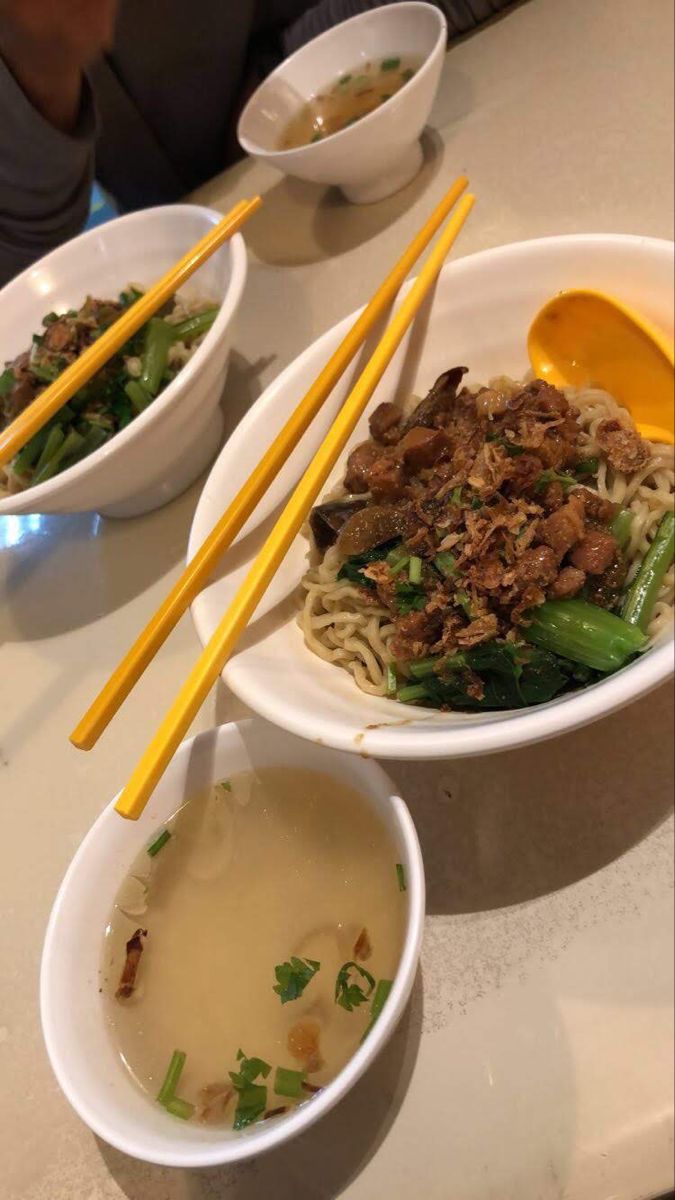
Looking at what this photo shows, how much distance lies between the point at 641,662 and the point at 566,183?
151 centimetres

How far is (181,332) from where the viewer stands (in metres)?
1.78

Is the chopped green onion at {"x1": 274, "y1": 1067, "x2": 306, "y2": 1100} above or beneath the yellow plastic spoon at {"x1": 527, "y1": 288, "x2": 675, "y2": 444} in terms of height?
beneath

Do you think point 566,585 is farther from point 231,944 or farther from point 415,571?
point 231,944

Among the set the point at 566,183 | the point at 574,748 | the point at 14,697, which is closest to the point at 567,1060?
the point at 574,748

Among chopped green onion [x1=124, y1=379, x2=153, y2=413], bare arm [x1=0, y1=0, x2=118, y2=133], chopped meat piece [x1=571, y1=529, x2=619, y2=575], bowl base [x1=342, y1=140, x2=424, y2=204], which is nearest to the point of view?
chopped meat piece [x1=571, y1=529, x2=619, y2=575]

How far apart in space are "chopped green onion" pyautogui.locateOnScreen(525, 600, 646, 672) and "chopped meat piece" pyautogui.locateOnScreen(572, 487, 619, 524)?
6.4 inches

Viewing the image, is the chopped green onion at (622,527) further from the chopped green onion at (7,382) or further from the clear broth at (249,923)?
the chopped green onion at (7,382)

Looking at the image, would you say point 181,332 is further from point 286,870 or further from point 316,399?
point 286,870

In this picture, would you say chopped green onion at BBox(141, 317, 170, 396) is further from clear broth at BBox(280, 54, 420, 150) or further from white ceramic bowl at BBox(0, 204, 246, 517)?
clear broth at BBox(280, 54, 420, 150)

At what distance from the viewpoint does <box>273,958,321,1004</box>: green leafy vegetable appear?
3.46 feet

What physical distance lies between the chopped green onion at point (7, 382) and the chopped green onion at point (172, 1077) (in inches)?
55.7

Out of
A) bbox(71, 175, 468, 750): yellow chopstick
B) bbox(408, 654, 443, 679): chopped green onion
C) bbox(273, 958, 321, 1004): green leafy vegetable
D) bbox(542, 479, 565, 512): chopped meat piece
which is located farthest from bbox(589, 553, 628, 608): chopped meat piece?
bbox(273, 958, 321, 1004): green leafy vegetable

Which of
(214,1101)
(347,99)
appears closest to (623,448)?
(214,1101)

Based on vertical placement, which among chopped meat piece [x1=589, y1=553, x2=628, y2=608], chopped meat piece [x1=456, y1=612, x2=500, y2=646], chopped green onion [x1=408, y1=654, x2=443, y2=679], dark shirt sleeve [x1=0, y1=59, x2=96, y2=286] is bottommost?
chopped meat piece [x1=589, y1=553, x2=628, y2=608]
